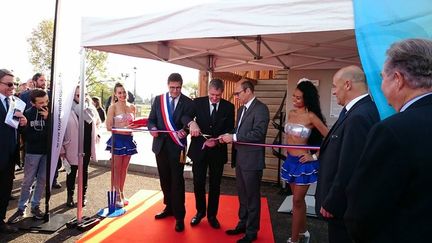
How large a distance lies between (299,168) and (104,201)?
3.38m

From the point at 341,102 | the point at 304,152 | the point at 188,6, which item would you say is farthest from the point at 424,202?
the point at 188,6

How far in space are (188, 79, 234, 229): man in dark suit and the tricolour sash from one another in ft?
0.59

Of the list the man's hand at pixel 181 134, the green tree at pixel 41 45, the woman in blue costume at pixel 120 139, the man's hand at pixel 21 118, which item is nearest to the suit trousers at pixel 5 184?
the man's hand at pixel 21 118

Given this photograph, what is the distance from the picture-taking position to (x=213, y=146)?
398cm

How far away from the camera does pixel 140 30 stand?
336cm

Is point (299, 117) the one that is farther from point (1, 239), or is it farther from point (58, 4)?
point (1, 239)

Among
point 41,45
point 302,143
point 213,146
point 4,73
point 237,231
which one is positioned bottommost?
point 237,231

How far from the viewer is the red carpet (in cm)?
371

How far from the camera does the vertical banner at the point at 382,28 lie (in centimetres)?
229

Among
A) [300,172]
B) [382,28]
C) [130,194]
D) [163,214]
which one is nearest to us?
[382,28]

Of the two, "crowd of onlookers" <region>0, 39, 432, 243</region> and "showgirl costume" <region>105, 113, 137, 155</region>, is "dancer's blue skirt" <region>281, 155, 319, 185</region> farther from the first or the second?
"showgirl costume" <region>105, 113, 137, 155</region>

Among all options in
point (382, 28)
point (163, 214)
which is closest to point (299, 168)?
point (382, 28)

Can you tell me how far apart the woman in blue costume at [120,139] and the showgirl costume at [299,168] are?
2.42 m

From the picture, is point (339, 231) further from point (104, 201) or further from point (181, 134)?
point (104, 201)
